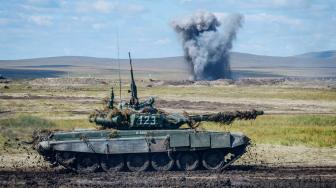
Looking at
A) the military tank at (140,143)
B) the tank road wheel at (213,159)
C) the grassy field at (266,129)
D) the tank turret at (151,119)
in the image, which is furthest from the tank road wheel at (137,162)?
the grassy field at (266,129)

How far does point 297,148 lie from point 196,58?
6796 centimetres

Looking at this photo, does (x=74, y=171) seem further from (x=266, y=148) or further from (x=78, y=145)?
(x=266, y=148)

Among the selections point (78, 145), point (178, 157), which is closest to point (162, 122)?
point (178, 157)

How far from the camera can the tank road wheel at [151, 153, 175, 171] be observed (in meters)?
25.0

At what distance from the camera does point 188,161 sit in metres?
25.3

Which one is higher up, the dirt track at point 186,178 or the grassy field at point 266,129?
the grassy field at point 266,129

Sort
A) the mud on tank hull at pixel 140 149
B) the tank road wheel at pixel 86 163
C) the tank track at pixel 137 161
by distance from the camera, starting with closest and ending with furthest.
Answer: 1. the mud on tank hull at pixel 140 149
2. the tank track at pixel 137 161
3. the tank road wheel at pixel 86 163

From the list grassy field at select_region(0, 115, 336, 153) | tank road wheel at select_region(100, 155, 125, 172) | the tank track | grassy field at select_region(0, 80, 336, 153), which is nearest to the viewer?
the tank track

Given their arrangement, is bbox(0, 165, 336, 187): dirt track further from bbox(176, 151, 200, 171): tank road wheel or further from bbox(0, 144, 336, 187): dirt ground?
bbox(176, 151, 200, 171): tank road wheel

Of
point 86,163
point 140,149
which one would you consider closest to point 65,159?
point 86,163

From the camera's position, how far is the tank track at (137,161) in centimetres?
2438

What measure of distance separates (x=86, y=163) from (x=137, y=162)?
209 centimetres

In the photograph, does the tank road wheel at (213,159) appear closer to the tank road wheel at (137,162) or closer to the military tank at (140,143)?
the military tank at (140,143)

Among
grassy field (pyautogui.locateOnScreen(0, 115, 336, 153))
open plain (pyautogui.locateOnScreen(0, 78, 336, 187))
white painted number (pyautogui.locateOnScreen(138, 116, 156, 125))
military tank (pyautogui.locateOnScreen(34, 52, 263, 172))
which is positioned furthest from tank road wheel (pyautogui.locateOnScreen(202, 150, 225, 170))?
grassy field (pyautogui.locateOnScreen(0, 115, 336, 153))
